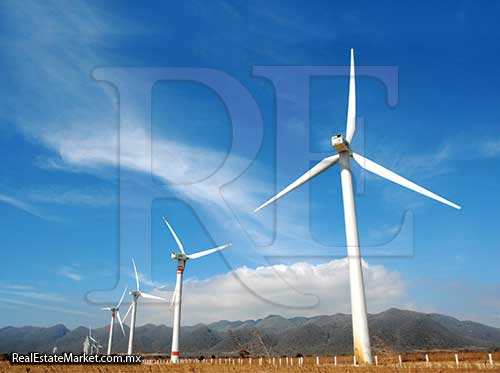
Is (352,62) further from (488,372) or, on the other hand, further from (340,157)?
(488,372)

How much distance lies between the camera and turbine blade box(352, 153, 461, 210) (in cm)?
3543

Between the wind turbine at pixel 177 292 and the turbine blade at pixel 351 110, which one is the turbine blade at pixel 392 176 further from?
the wind turbine at pixel 177 292

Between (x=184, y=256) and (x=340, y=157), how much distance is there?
5265cm

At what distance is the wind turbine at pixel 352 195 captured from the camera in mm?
34188

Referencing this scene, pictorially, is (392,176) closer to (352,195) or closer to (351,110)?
(352,195)

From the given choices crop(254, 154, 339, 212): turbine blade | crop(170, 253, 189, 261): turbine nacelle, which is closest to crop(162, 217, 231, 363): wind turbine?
crop(170, 253, 189, 261): turbine nacelle

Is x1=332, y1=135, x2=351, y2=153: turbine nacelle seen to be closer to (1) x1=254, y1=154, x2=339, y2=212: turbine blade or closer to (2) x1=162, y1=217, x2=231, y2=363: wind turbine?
(1) x1=254, y1=154, x2=339, y2=212: turbine blade

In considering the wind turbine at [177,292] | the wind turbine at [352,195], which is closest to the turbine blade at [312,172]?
the wind turbine at [352,195]

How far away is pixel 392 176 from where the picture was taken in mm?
39719

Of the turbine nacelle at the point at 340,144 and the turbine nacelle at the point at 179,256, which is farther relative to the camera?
the turbine nacelle at the point at 179,256

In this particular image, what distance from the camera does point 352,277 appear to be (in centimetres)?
3616

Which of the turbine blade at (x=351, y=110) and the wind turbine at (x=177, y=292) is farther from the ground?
the turbine blade at (x=351, y=110)

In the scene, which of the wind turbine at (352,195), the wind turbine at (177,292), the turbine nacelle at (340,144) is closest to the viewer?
the wind turbine at (352,195)

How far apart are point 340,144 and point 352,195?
6.05 meters
